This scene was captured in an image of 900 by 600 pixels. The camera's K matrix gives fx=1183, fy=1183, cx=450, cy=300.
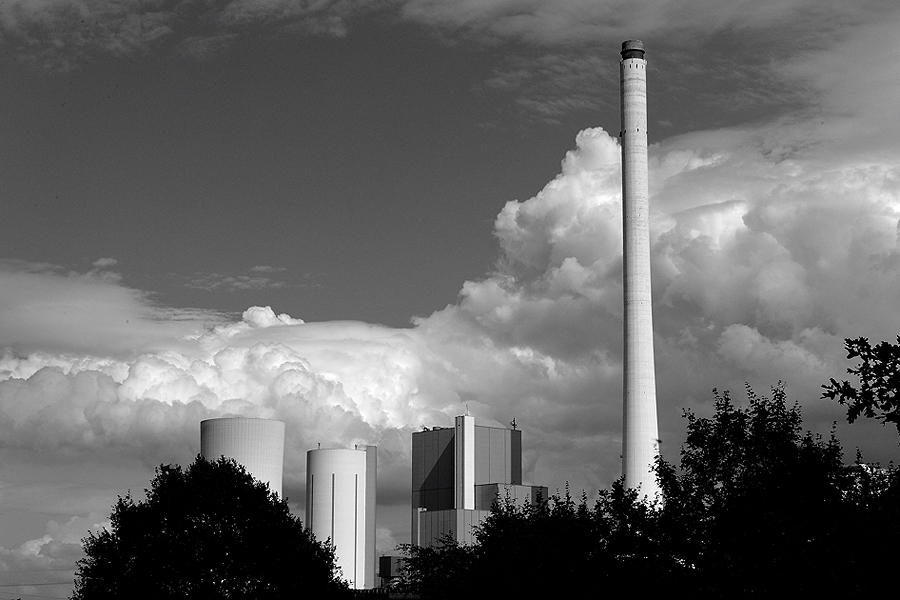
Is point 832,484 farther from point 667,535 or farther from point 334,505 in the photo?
point 334,505

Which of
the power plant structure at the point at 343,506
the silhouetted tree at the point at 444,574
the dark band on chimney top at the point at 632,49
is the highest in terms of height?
the dark band on chimney top at the point at 632,49

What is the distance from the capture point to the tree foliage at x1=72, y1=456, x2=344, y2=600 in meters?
51.1

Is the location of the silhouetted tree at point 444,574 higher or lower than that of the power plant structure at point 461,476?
lower

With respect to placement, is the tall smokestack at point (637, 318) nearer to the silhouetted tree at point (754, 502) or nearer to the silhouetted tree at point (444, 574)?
the silhouetted tree at point (444, 574)

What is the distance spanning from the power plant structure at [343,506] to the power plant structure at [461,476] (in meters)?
9.82

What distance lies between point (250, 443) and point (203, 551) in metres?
53.5

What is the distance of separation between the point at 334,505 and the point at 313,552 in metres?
74.0

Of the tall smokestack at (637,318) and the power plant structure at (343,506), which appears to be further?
the power plant structure at (343,506)

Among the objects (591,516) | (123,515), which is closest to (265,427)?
(123,515)

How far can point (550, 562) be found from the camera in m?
36.8

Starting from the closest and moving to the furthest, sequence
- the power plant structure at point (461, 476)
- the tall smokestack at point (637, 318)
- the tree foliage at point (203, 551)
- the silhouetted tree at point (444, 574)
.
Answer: the silhouetted tree at point (444, 574) → the tree foliage at point (203, 551) → the tall smokestack at point (637, 318) → the power plant structure at point (461, 476)

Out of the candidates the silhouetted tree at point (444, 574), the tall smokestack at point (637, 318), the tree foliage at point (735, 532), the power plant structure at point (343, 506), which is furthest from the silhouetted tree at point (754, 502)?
the power plant structure at point (343, 506)

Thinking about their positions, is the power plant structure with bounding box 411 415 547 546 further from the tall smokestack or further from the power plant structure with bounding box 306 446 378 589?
the tall smokestack

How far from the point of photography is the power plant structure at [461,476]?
369 ft
